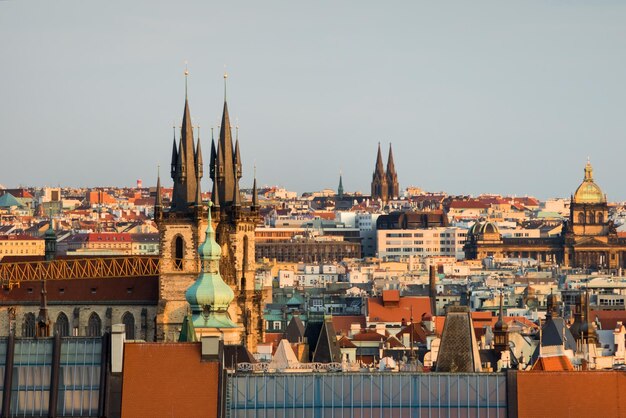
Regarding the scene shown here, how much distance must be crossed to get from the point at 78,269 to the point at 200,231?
8497mm

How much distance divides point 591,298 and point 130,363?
101 m

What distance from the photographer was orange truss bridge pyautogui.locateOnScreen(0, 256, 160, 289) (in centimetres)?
10194

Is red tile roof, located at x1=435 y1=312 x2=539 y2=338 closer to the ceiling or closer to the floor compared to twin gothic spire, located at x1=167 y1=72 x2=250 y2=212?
closer to the floor

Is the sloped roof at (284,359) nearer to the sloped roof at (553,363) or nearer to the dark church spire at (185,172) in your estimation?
the sloped roof at (553,363)

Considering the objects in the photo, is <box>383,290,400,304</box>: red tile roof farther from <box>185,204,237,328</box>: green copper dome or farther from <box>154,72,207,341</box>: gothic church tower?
<box>185,204,237,328</box>: green copper dome

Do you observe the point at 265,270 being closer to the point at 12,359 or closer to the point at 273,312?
the point at 273,312

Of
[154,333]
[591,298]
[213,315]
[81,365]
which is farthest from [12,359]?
[591,298]

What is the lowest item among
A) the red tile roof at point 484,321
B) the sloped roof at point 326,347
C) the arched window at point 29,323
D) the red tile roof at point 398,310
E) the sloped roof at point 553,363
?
the sloped roof at point 553,363

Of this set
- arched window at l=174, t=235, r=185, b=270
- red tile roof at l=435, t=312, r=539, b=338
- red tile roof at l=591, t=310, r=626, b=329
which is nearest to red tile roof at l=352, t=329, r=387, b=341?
red tile roof at l=435, t=312, r=539, b=338

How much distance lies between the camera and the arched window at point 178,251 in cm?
9719

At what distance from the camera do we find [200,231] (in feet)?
318

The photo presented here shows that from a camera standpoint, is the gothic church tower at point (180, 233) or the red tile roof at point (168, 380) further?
the gothic church tower at point (180, 233)

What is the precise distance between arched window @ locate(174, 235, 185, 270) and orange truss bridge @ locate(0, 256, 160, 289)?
3690 mm

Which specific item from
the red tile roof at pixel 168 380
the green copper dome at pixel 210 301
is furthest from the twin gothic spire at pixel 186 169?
the red tile roof at pixel 168 380
